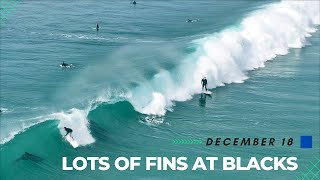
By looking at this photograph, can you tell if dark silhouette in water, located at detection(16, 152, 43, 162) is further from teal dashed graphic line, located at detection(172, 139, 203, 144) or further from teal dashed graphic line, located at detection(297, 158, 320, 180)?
teal dashed graphic line, located at detection(297, 158, 320, 180)

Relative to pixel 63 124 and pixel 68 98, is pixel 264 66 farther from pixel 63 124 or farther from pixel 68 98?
pixel 63 124

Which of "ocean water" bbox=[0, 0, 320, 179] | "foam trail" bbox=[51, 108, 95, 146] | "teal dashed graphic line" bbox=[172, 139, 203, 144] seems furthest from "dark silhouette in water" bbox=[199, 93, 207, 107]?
"foam trail" bbox=[51, 108, 95, 146]

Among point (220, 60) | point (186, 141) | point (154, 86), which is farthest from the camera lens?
point (220, 60)

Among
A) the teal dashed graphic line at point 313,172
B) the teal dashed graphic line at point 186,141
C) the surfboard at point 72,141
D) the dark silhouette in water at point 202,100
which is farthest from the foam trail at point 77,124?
the teal dashed graphic line at point 313,172

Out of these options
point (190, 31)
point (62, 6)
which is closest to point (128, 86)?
point (190, 31)

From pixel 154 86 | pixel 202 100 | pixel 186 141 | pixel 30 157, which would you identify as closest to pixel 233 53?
pixel 202 100

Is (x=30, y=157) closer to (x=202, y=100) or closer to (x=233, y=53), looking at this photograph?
(x=202, y=100)
